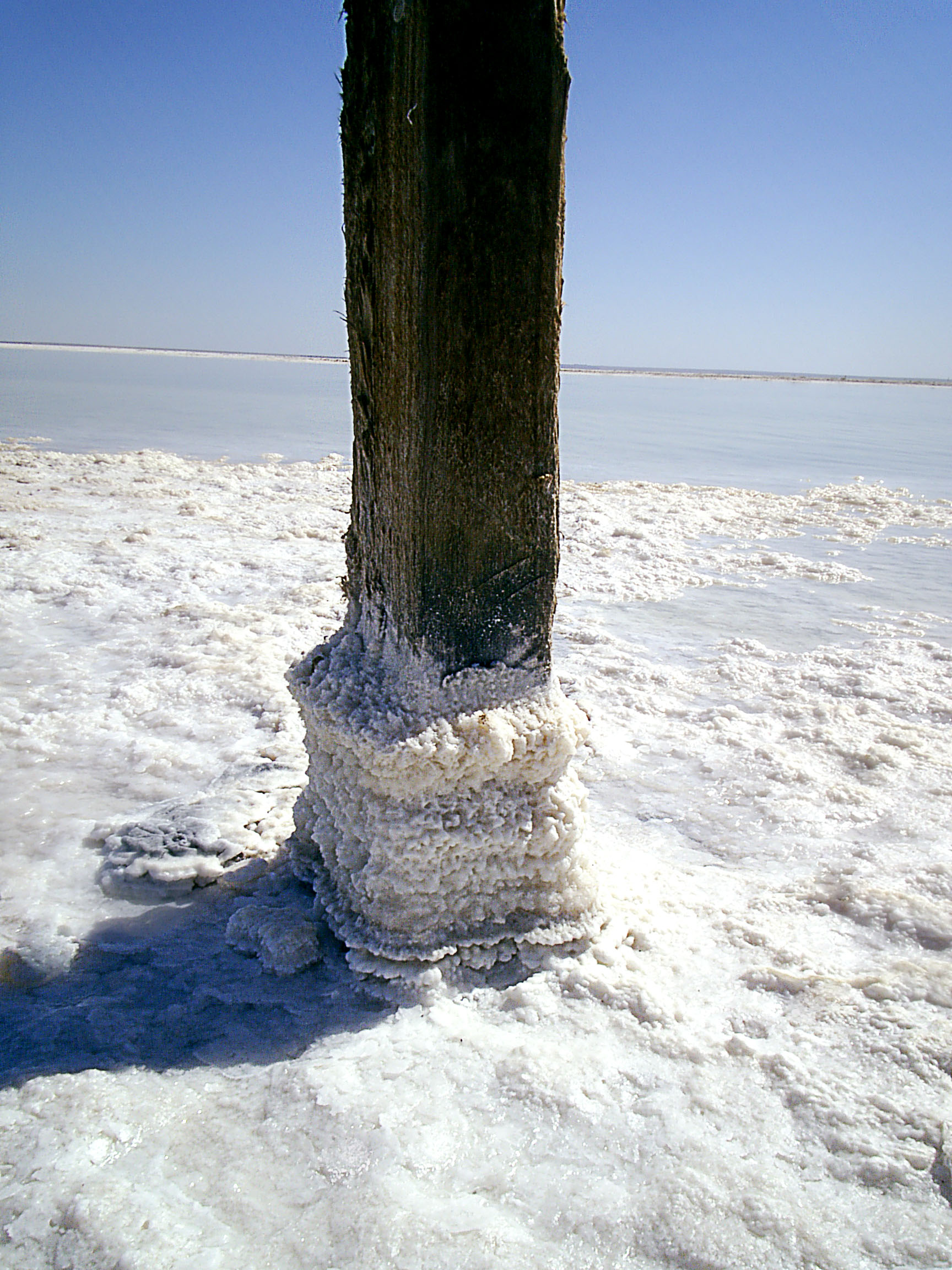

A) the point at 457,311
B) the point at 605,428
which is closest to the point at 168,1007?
the point at 457,311

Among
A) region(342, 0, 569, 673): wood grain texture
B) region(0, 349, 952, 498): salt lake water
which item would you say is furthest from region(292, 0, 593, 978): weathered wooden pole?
region(0, 349, 952, 498): salt lake water

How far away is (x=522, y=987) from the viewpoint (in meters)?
1.91

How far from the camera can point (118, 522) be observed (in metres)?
6.78

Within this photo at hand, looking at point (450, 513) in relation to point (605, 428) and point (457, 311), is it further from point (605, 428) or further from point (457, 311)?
point (605, 428)

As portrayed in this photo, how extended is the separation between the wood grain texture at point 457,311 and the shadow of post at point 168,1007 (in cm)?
83

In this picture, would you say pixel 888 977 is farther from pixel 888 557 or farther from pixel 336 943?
pixel 888 557

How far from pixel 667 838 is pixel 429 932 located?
1.11 meters

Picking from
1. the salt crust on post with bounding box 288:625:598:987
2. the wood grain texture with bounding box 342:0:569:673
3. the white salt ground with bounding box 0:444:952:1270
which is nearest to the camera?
the white salt ground with bounding box 0:444:952:1270

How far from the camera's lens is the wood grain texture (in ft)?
5.37

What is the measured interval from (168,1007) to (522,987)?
0.78m

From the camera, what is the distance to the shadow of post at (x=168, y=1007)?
1696 millimetres

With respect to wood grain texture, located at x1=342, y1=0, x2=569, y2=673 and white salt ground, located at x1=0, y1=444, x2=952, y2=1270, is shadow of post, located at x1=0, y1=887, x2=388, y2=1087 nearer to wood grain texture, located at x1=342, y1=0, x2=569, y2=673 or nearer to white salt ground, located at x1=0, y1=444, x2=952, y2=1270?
white salt ground, located at x1=0, y1=444, x2=952, y2=1270

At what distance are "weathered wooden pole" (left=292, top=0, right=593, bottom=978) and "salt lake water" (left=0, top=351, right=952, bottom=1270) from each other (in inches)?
8.8

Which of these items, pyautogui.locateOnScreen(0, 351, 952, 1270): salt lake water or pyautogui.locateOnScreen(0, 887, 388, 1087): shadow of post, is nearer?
pyautogui.locateOnScreen(0, 351, 952, 1270): salt lake water
